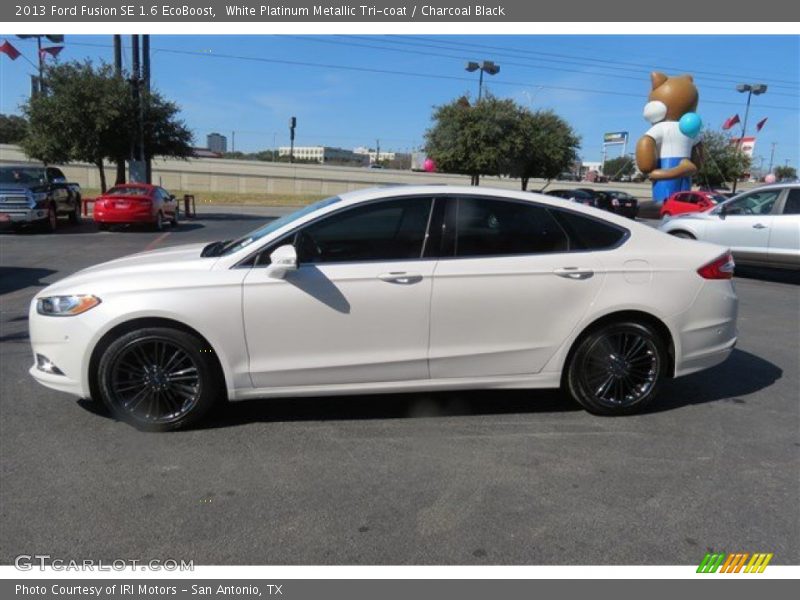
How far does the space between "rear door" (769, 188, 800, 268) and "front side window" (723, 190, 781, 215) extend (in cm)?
22

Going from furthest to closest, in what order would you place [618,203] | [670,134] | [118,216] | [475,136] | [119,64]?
[475,136] → [618,203] → [670,134] → [119,64] → [118,216]

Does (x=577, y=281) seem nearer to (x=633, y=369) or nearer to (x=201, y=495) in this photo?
(x=633, y=369)

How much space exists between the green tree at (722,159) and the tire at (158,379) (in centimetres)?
5500

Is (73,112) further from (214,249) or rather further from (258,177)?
(258,177)

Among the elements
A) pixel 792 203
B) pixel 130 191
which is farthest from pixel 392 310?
pixel 130 191

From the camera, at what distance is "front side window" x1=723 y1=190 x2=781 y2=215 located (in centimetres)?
1126

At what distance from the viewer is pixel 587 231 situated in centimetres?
453

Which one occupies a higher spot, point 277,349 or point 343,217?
point 343,217

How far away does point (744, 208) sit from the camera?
11.7 m

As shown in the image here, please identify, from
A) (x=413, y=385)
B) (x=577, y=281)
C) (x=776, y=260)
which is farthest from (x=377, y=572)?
(x=776, y=260)

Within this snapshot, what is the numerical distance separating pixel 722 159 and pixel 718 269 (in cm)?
5521

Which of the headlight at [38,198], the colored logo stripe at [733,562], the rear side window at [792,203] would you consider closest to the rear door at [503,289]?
the colored logo stripe at [733,562]

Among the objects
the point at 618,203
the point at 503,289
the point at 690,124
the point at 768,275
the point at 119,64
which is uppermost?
the point at 119,64

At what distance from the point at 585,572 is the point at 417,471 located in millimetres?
1151
